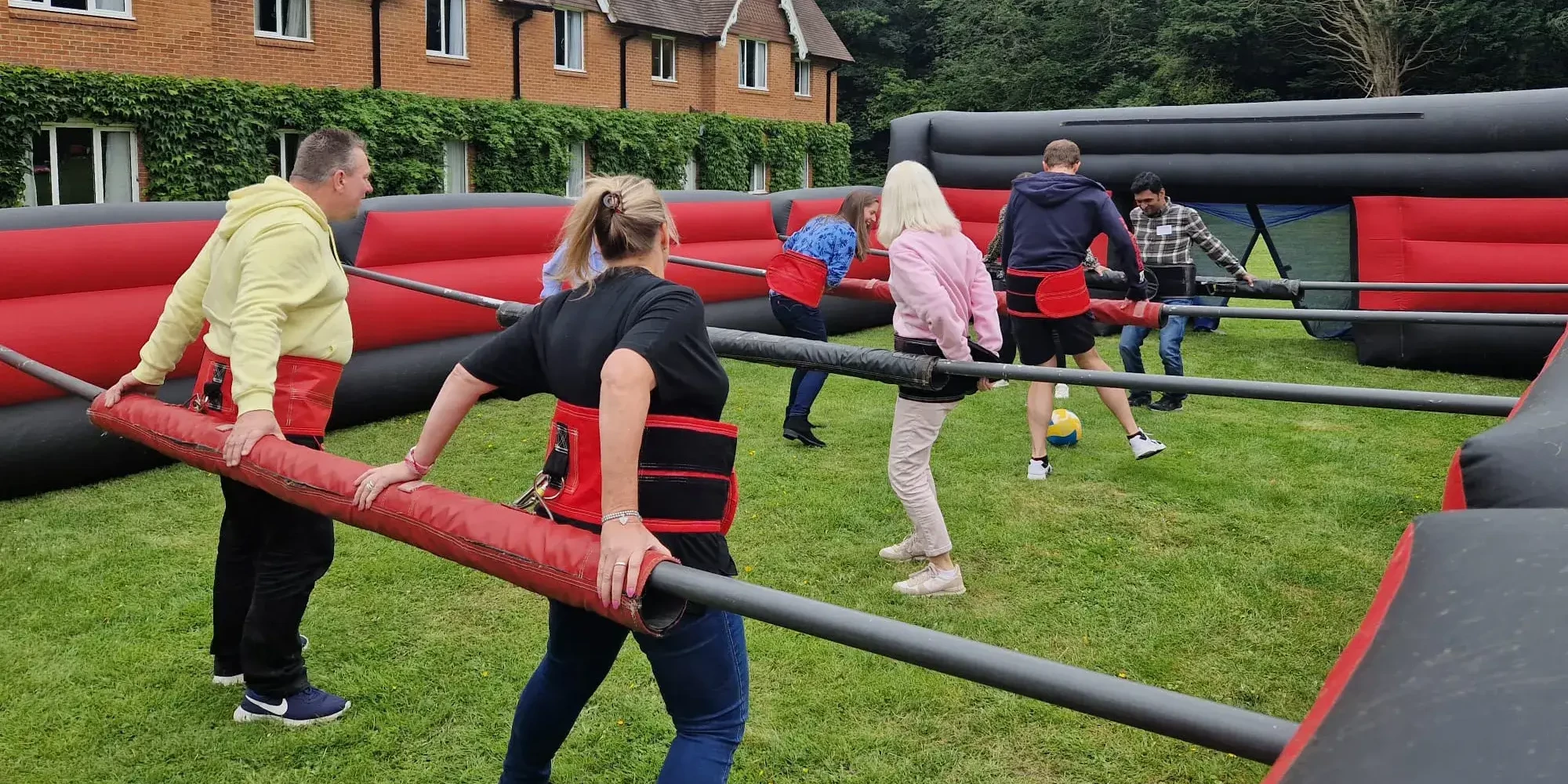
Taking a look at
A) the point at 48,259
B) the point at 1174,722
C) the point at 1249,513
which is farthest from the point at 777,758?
the point at 48,259

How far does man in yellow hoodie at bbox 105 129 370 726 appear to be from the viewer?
3.58 meters

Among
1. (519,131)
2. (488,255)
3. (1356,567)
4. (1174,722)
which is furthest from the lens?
(519,131)

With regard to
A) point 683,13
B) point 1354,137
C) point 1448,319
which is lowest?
point 1448,319

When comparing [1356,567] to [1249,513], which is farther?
[1249,513]

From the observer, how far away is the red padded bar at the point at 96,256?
607cm

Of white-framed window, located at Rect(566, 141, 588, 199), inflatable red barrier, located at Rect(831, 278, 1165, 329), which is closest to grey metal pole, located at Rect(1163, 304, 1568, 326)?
inflatable red barrier, located at Rect(831, 278, 1165, 329)

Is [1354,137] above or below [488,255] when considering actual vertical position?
above

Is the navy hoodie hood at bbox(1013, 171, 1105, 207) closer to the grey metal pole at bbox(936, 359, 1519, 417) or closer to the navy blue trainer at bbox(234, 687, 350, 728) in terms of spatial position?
Answer: the grey metal pole at bbox(936, 359, 1519, 417)

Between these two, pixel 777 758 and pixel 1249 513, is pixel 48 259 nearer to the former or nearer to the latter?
pixel 777 758

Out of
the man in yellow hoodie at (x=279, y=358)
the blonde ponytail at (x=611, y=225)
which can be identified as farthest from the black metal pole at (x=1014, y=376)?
the blonde ponytail at (x=611, y=225)

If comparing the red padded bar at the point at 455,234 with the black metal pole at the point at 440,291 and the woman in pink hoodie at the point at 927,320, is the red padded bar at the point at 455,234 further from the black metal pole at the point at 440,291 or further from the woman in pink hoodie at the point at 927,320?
the woman in pink hoodie at the point at 927,320

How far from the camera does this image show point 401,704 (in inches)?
155

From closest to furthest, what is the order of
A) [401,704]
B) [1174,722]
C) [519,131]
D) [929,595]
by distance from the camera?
[1174,722] → [401,704] → [929,595] → [519,131]

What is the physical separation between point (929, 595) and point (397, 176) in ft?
57.8
